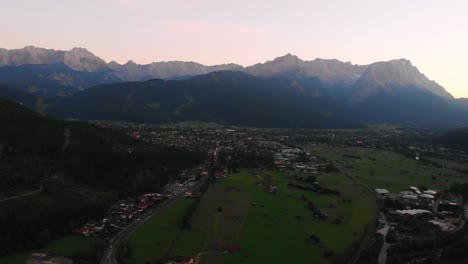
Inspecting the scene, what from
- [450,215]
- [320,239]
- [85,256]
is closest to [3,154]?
[85,256]

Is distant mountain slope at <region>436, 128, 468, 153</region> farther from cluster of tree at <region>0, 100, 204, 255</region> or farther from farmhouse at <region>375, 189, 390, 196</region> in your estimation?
cluster of tree at <region>0, 100, 204, 255</region>

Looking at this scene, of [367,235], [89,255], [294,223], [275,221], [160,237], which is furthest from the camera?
[275,221]

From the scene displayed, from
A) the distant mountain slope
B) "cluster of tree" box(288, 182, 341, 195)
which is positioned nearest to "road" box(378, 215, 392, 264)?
"cluster of tree" box(288, 182, 341, 195)

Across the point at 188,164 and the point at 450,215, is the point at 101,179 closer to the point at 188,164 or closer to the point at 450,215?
the point at 188,164

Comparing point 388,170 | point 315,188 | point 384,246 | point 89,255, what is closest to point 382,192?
point 315,188

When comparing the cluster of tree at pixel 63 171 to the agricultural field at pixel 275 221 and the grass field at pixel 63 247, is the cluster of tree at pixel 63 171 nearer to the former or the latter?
the grass field at pixel 63 247

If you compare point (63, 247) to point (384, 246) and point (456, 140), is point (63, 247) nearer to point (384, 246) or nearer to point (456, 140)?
point (384, 246)
